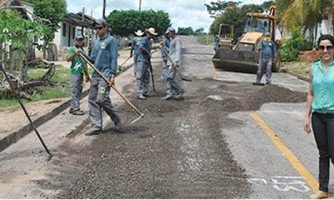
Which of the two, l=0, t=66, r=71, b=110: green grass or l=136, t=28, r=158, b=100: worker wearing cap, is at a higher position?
l=136, t=28, r=158, b=100: worker wearing cap

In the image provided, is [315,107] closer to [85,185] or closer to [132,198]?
[132,198]

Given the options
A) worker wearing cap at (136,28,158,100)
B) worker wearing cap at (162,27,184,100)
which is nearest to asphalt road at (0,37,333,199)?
worker wearing cap at (162,27,184,100)

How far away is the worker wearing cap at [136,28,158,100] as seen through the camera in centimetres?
1530

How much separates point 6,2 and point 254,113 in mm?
6414

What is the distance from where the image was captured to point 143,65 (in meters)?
15.5

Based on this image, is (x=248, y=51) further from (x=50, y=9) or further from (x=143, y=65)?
(x=50, y=9)

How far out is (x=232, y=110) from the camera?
13.1 m

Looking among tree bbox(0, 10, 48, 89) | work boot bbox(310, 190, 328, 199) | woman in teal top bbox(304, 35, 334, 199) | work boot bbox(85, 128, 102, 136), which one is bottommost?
work boot bbox(85, 128, 102, 136)

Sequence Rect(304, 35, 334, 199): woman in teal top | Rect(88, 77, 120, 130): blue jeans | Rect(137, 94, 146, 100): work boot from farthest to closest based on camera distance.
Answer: Rect(137, 94, 146, 100): work boot < Rect(88, 77, 120, 130): blue jeans < Rect(304, 35, 334, 199): woman in teal top

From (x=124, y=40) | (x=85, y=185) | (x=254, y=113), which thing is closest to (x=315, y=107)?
(x=85, y=185)

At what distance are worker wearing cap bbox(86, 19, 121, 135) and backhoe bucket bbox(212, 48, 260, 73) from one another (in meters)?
16.2

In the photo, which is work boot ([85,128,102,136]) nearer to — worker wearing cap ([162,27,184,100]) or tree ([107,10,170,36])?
worker wearing cap ([162,27,184,100])

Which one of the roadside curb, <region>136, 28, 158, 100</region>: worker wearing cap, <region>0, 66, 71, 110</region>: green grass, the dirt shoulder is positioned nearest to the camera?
the roadside curb

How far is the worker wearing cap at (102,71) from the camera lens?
9.92m
